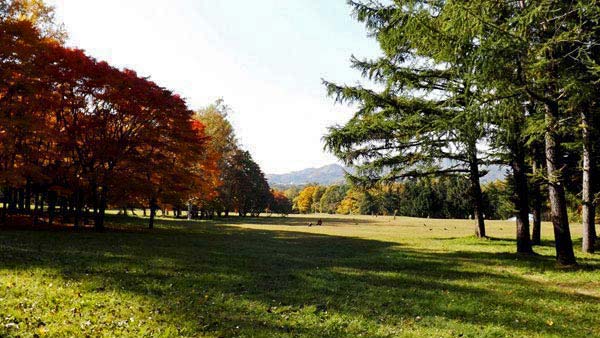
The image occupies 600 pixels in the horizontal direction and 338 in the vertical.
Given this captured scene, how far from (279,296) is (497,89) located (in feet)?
30.9

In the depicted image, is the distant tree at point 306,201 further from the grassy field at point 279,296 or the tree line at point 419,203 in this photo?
the grassy field at point 279,296

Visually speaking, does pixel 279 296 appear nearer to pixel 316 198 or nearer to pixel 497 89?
pixel 497 89

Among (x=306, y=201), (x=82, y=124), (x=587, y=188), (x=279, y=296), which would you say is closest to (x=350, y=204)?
(x=306, y=201)

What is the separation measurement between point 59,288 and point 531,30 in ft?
56.5

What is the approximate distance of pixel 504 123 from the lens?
43.3 feet

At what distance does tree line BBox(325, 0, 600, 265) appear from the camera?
1234 cm

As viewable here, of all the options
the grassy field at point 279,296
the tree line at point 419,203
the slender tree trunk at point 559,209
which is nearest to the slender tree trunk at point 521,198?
the grassy field at point 279,296

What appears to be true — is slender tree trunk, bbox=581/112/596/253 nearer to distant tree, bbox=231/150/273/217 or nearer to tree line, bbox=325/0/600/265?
tree line, bbox=325/0/600/265

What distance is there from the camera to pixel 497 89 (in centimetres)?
1284

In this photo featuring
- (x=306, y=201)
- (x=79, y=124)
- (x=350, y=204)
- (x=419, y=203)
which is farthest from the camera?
(x=306, y=201)

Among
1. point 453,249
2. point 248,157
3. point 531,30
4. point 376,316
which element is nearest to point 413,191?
point 248,157

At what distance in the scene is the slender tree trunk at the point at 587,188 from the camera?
14867 millimetres

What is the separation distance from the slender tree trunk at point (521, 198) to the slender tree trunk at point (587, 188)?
2.42 meters

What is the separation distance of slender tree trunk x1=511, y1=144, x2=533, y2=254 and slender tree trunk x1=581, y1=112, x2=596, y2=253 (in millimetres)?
2420
